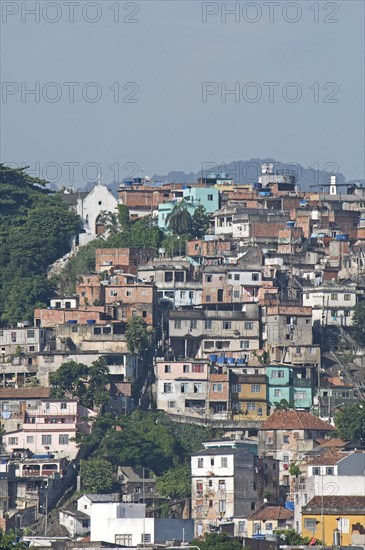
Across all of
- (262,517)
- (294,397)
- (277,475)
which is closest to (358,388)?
(294,397)

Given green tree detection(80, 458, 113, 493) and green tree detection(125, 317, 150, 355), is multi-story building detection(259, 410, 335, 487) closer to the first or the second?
green tree detection(80, 458, 113, 493)

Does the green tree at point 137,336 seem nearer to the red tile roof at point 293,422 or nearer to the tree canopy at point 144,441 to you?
the tree canopy at point 144,441

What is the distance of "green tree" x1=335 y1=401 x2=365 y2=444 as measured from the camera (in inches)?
3319

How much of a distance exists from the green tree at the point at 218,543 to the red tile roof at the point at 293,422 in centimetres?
1941

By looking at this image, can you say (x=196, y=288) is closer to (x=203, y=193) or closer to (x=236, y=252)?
(x=236, y=252)

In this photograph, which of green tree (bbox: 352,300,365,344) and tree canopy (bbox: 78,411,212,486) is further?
green tree (bbox: 352,300,365,344)

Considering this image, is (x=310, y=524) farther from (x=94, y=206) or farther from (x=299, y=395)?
(x=94, y=206)

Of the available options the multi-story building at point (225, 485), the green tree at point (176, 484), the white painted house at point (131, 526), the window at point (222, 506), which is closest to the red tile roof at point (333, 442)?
the multi-story building at point (225, 485)

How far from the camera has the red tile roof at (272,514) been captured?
247 ft

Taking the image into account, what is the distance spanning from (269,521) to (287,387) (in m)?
15.6

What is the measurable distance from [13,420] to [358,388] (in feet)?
49.7

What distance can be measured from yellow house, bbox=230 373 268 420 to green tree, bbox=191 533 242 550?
23.7m

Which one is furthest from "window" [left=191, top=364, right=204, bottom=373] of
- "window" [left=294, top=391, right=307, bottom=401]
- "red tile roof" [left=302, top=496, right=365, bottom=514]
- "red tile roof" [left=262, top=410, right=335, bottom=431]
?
"red tile roof" [left=302, top=496, right=365, bottom=514]

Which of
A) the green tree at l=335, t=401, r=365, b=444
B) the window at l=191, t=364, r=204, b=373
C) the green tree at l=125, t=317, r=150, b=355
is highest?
the green tree at l=125, t=317, r=150, b=355
